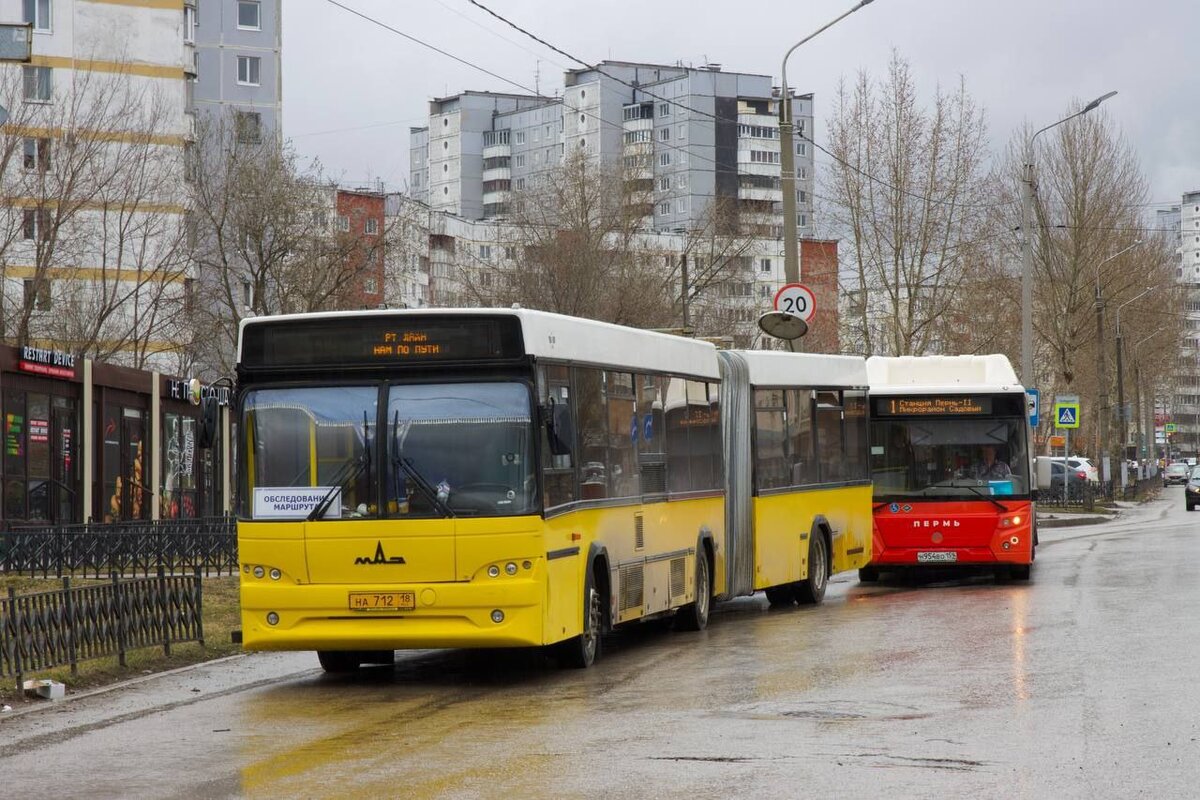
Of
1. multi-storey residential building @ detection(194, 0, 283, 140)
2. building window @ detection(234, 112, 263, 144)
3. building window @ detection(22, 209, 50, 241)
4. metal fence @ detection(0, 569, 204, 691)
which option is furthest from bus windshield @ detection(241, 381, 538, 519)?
multi-storey residential building @ detection(194, 0, 283, 140)

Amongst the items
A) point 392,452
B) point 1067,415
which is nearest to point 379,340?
point 392,452

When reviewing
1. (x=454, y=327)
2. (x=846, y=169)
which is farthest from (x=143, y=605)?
(x=846, y=169)

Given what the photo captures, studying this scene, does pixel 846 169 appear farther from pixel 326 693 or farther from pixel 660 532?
pixel 326 693

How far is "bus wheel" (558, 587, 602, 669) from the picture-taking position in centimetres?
1491

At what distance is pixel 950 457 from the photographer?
983 inches

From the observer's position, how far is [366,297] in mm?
61750

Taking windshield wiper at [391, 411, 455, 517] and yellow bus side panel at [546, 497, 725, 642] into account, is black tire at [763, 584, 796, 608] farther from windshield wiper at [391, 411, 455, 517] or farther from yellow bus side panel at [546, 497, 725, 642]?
windshield wiper at [391, 411, 455, 517]

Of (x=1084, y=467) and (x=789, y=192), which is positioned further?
(x=1084, y=467)

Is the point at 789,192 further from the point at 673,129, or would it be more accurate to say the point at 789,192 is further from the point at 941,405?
the point at 673,129

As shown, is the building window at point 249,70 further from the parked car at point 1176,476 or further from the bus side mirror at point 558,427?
the bus side mirror at point 558,427

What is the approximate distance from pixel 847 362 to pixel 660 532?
7150mm

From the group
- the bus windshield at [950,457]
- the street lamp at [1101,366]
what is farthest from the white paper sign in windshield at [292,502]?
the street lamp at [1101,366]

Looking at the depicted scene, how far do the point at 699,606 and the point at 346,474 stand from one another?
18.2ft

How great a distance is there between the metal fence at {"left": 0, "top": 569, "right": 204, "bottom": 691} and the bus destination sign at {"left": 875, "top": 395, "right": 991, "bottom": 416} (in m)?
10.9
